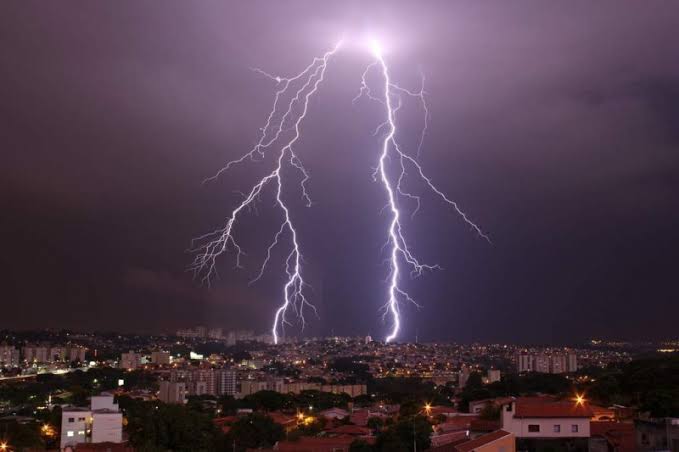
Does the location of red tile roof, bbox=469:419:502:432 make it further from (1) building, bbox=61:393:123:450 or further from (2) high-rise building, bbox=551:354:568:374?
(2) high-rise building, bbox=551:354:568:374

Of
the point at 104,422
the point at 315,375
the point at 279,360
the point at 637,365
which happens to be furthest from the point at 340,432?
the point at 279,360

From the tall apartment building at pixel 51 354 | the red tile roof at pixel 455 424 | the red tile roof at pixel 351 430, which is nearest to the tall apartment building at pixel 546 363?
the tall apartment building at pixel 51 354

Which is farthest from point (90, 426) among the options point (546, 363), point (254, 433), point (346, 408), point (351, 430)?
point (546, 363)

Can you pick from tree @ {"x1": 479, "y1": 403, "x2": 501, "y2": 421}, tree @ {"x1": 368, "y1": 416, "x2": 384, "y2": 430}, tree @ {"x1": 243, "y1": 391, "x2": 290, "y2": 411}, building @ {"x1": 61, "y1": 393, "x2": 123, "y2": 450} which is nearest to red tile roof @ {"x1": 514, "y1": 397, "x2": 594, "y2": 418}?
tree @ {"x1": 479, "y1": 403, "x2": 501, "y2": 421}

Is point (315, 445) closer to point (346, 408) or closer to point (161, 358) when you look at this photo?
point (346, 408)

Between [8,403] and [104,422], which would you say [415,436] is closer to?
[104,422]

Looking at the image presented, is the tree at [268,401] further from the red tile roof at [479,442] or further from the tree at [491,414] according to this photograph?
the red tile roof at [479,442]
